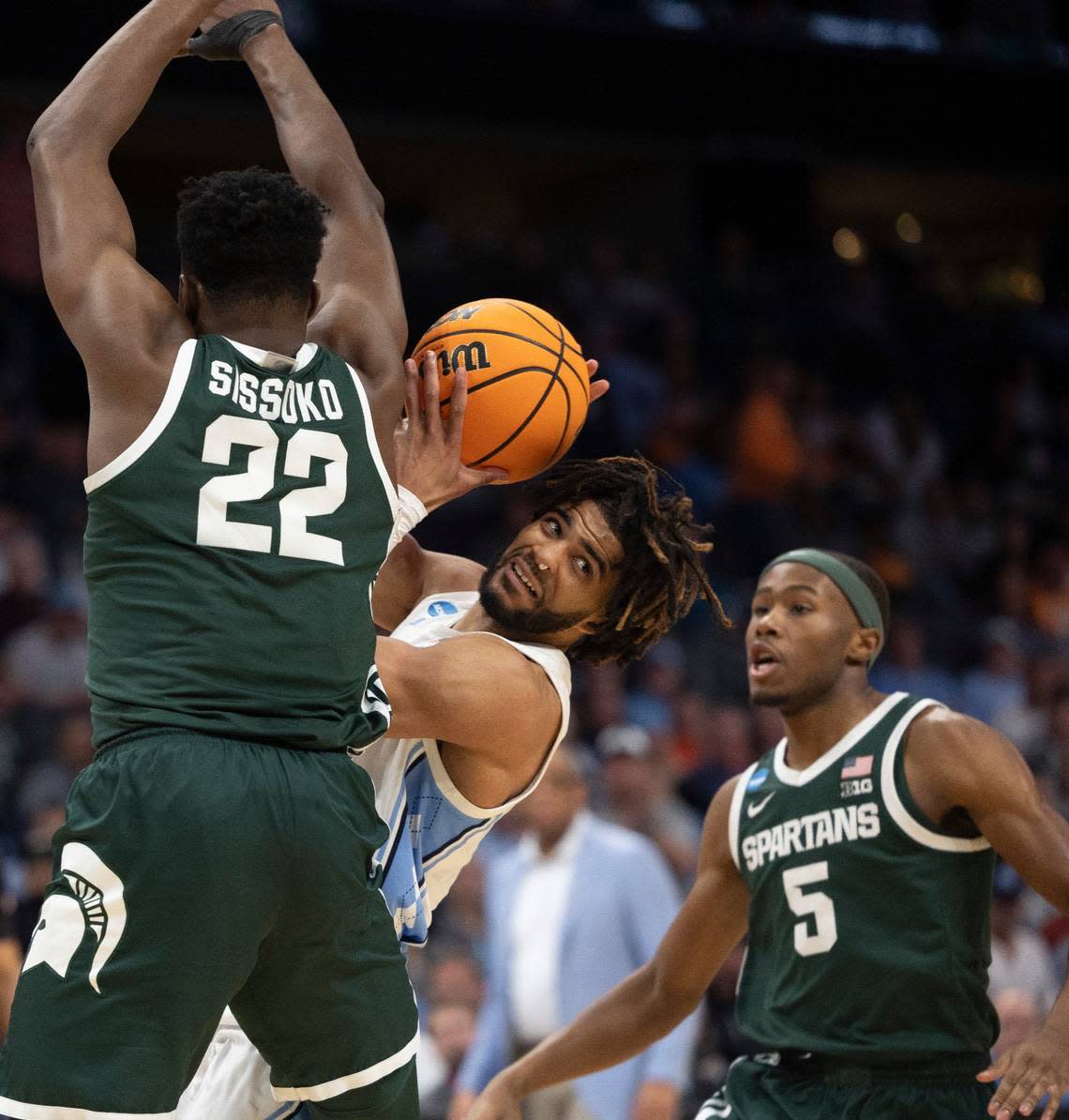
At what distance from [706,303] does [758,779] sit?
29.2 feet

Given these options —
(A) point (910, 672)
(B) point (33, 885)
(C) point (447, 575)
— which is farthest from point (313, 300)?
(A) point (910, 672)

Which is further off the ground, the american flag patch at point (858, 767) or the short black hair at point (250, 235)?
the short black hair at point (250, 235)

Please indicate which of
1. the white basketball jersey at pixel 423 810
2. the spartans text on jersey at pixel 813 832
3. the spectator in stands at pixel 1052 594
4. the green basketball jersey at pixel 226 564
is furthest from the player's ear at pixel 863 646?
the spectator in stands at pixel 1052 594

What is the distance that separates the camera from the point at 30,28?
11.0 meters

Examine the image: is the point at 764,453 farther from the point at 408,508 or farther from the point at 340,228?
the point at 340,228

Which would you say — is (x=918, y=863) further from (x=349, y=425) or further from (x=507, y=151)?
(x=507, y=151)

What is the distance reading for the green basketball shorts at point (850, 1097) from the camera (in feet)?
12.4

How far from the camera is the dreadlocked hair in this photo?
3.84 metres

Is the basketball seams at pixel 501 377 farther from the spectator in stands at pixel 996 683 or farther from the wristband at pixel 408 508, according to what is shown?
the spectator in stands at pixel 996 683

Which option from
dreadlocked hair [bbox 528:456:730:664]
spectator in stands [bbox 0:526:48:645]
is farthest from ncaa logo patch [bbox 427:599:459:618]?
spectator in stands [bbox 0:526:48:645]

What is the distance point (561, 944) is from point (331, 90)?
24.1 feet

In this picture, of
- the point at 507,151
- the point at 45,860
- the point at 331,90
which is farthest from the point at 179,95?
the point at 45,860

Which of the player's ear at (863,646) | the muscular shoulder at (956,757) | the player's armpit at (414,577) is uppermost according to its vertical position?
the player's armpit at (414,577)

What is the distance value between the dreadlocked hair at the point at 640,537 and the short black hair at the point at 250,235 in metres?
1.11
